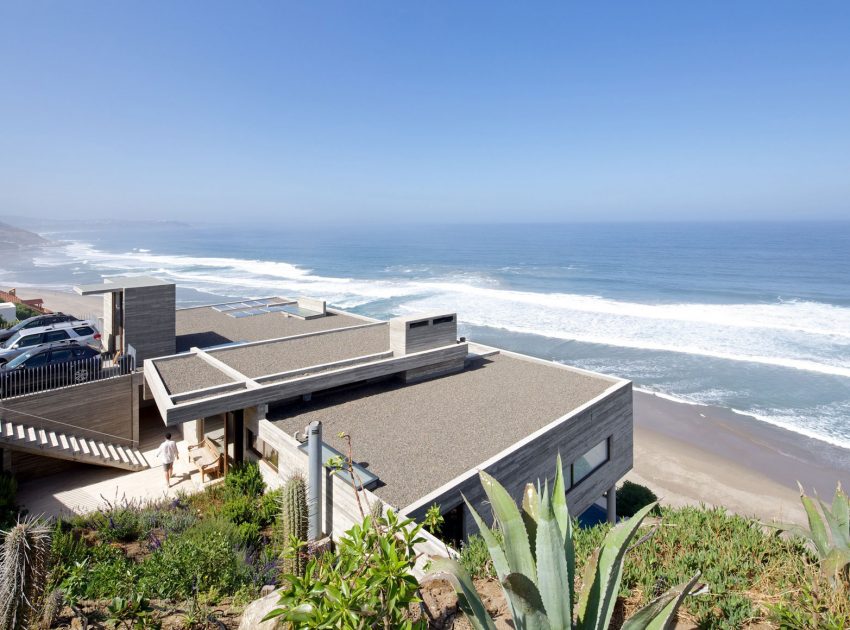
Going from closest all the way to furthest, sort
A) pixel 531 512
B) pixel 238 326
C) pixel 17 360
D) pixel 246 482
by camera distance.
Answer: pixel 531 512
pixel 246 482
pixel 17 360
pixel 238 326

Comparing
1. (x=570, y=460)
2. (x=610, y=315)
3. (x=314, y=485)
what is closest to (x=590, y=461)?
(x=570, y=460)

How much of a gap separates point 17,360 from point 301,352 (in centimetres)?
834

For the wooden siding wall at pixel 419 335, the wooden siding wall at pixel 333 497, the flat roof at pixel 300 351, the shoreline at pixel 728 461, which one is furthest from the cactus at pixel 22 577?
the shoreline at pixel 728 461

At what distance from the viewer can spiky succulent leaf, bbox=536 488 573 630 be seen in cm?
304

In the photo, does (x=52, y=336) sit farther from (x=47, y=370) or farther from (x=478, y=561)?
(x=478, y=561)

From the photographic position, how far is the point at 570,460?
12117 mm

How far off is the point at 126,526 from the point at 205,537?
231cm

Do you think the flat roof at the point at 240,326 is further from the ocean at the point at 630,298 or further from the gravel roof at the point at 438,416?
the ocean at the point at 630,298

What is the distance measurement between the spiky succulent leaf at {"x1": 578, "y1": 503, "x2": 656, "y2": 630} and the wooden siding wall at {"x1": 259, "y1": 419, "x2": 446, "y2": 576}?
4316 mm

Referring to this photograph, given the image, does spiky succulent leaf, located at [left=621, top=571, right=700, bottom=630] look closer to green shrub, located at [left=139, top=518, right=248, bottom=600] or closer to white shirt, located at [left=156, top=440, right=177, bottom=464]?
green shrub, located at [left=139, top=518, right=248, bottom=600]

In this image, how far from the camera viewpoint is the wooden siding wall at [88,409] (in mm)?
13172

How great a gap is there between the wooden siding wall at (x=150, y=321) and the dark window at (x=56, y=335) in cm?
498

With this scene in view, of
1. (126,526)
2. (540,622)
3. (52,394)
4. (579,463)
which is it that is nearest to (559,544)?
(540,622)

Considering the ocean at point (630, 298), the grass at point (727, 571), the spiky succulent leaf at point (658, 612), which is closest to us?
the spiky succulent leaf at point (658, 612)
